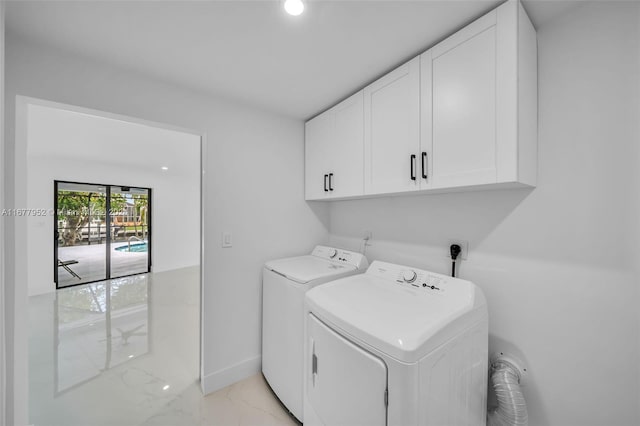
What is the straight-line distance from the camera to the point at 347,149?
1812mm

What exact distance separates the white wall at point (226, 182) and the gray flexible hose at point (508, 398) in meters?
1.62

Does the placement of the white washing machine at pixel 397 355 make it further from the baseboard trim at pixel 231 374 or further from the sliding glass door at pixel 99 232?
the sliding glass door at pixel 99 232

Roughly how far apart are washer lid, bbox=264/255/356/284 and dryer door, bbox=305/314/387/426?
370 mm

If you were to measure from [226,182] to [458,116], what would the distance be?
1.63m

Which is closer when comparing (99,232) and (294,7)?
(294,7)

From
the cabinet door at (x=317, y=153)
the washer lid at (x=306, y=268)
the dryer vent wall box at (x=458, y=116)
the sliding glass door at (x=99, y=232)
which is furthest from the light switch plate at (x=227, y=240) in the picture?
the sliding glass door at (x=99, y=232)

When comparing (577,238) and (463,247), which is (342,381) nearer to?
(463,247)

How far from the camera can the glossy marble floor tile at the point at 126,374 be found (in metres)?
1.57

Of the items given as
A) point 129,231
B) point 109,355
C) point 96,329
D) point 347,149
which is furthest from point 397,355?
point 129,231

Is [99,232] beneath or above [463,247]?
beneath

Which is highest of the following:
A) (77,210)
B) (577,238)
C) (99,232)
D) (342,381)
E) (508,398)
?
(77,210)

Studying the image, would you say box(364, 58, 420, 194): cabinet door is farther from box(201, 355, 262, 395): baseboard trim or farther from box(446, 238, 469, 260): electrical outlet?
box(201, 355, 262, 395): baseboard trim

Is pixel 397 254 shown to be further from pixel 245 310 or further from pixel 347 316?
pixel 245 310

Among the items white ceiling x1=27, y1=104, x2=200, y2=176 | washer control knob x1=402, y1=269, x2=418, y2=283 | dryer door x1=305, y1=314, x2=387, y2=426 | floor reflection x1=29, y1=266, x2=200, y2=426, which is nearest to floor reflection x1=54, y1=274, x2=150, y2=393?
floor reflection x1=29, y1=266, x2=200, y2=426
